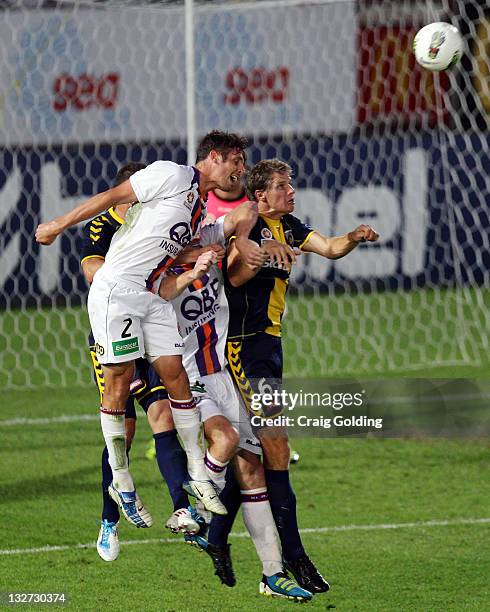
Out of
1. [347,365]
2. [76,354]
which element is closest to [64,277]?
[76,354]

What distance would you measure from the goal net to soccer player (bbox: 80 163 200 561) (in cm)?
692

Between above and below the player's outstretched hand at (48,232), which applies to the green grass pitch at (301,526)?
below

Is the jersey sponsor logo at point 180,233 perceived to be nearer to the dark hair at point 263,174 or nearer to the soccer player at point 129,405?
the dark hair at point 263,174

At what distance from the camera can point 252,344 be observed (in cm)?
696

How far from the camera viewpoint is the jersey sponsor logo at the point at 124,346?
6.46 metres

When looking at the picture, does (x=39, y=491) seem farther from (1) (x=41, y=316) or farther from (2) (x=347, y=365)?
(1) (x=41, y=316)

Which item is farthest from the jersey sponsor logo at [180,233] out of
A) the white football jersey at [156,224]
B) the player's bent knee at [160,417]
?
the player's bent knee at [160,417]

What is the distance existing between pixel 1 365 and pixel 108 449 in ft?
24.2

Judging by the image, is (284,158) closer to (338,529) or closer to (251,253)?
(338,529)

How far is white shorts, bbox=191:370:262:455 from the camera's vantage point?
695cm

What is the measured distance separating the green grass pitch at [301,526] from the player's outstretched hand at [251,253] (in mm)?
1846

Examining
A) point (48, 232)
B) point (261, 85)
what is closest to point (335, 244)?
point (48, 232)

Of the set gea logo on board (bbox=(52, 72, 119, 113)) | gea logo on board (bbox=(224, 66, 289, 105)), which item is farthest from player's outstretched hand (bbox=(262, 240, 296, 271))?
gea logo on board (bbox=(224, 66, 289, 105))
